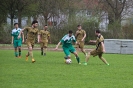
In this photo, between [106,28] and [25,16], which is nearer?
[106,28]

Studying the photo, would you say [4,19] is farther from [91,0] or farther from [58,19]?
[91,0]

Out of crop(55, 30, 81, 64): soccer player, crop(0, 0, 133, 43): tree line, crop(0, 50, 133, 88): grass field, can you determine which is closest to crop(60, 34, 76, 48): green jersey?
crop(55, 30, 81, 64): soccer player

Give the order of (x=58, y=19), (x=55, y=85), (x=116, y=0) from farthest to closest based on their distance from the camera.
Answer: (x=116, y=0) → (x=58, y=19) → (x=55, y=85)

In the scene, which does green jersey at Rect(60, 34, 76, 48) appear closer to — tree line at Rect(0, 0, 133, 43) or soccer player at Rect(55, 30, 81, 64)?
soccer player at Rect(55, 30, 81, 64)

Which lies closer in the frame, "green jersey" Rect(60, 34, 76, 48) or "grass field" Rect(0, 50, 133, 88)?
"grass field" Rect(0, 50, 133, 88)

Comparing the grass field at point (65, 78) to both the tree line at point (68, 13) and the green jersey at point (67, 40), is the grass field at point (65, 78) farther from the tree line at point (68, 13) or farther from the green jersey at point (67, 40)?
the tree line at point (68, 13)

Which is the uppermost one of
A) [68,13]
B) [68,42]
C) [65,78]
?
[68,13]

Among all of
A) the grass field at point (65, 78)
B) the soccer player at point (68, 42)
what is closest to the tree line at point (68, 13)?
the soccer player at point (68, 42)

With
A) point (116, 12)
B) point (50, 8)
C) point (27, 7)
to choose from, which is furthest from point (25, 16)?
point (116, 12)

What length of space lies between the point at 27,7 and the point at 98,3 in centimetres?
977

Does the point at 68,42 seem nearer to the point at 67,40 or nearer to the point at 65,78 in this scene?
the point at 67,40

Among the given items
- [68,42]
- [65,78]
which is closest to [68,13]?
[68,42]

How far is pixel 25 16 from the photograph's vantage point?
6175 cm

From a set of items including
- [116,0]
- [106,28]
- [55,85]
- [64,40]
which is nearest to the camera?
[55,85]
